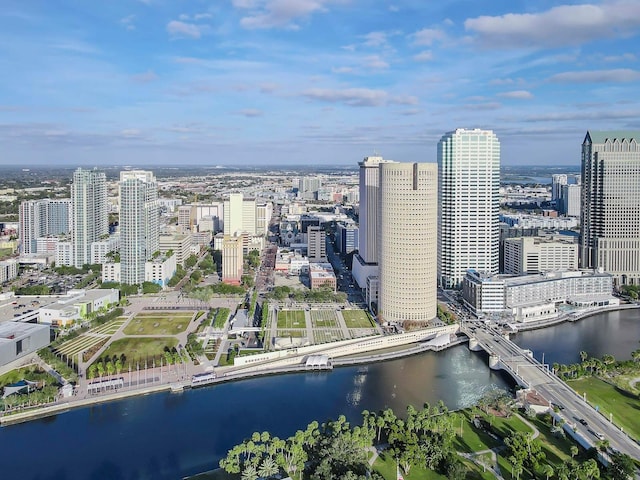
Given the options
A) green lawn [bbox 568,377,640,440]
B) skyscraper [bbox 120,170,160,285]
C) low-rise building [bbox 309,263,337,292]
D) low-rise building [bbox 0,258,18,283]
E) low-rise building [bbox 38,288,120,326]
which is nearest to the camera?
green lawn [bbox 568,377,640,440]

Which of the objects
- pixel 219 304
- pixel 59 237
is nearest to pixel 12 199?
pixel 59 237

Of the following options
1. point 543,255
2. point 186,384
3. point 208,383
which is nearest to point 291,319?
point 208,383

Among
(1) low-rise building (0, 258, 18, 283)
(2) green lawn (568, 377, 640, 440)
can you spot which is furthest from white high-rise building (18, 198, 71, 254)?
(2) green lawn (568, 377, 640, 440)

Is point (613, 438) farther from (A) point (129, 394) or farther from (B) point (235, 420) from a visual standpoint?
(A) point (129, 394)

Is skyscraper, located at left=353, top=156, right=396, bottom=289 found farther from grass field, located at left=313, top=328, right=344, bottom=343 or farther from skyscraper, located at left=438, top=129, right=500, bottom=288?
grass field, located at left=313, top=328, right=344, bottom=343

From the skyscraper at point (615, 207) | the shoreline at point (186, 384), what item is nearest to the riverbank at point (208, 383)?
the shoreline at point (186, 384)

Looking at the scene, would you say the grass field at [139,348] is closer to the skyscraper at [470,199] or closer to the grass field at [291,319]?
the grass field at [291,319]
